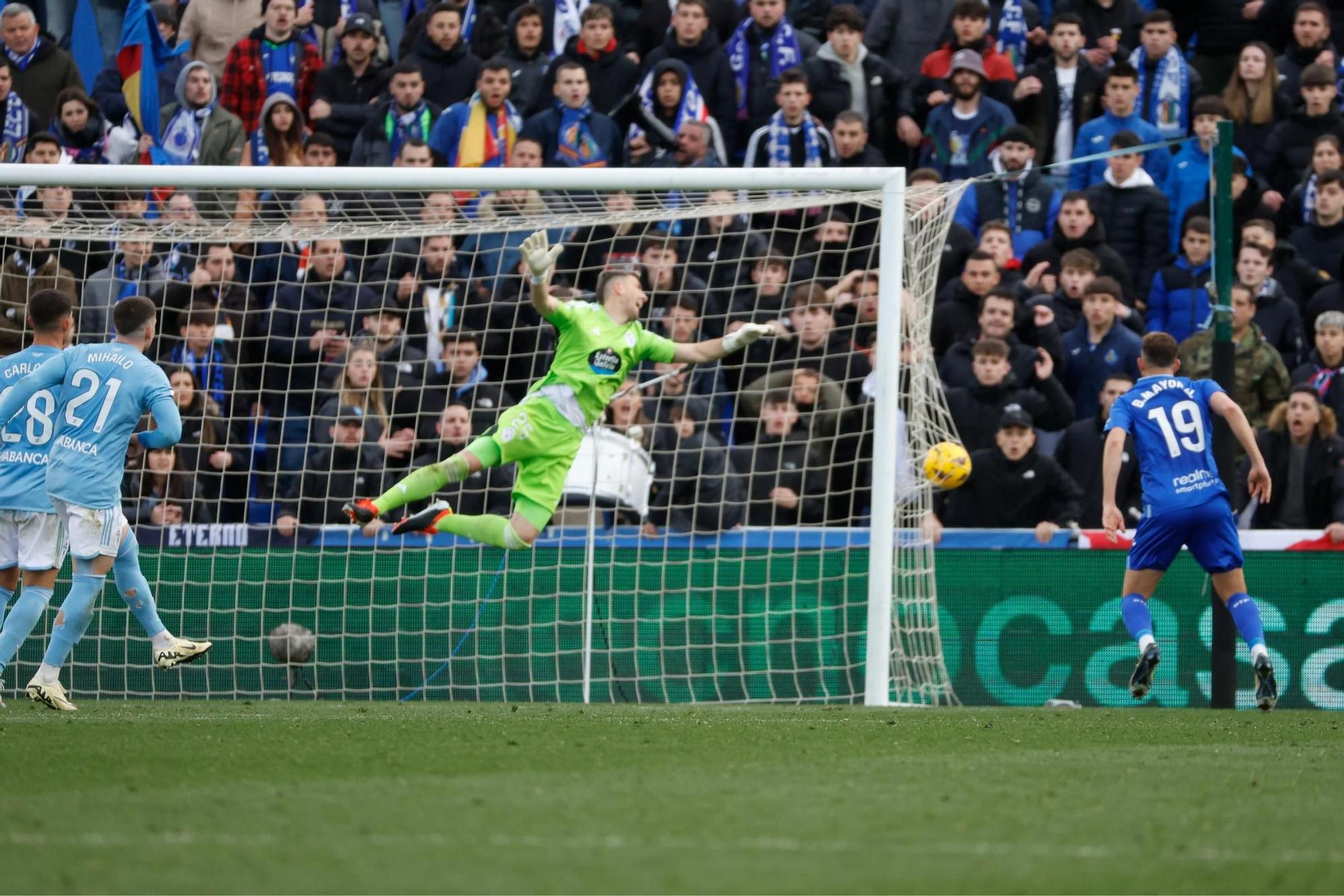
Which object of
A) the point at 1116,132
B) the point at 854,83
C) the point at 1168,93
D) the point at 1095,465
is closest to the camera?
the point at 1095,465

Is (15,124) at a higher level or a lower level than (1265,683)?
higher

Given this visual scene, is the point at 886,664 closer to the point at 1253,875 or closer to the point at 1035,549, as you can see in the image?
the point at 1035,549

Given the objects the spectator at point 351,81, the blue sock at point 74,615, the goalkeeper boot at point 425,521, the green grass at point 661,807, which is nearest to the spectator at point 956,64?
the spectator at point 351,81

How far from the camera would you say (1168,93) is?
16.2m

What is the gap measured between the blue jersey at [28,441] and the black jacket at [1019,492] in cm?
630

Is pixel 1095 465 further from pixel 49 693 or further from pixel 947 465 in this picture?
pixel 49 693

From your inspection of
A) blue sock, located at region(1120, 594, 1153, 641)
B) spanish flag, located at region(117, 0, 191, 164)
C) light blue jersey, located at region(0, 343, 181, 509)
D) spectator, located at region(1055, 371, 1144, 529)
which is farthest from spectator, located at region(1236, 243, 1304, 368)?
spanish flag, located at region(117, 0, 191, 164)

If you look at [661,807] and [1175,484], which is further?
[1175,484]

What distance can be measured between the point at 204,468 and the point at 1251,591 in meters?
7.77

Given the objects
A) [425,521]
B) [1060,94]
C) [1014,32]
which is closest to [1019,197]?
[1060,94]

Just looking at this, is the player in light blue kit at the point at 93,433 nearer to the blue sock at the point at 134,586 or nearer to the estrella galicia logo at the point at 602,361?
the blue sock at the point at 134,586

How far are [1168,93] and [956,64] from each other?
75.0 inches

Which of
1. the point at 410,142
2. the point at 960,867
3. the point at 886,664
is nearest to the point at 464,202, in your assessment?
the point at 410,142

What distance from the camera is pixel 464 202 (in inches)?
549
